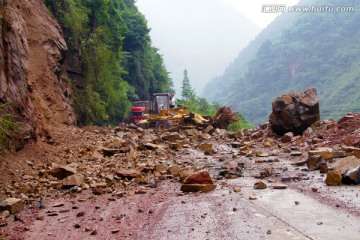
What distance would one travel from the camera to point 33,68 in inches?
456

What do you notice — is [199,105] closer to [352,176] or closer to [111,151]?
[111,151]

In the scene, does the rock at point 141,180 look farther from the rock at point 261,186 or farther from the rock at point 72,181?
the rock at point 261,186

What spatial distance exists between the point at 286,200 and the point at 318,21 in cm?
10175

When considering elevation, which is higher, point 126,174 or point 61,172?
point 61,172

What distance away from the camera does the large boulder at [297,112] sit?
1311 centimetres

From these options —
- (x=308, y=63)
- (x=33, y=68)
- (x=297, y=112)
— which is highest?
(x=308, y=63)

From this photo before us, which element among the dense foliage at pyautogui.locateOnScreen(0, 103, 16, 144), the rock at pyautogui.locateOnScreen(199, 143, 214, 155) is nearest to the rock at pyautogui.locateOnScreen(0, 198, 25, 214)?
the dense foliage at pyautogui.locateOnScreen(0, 103, 16, 144)

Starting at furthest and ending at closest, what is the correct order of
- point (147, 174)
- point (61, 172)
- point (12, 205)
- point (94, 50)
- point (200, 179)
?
point (94, 50) < point (147, 174) < point (61, 172) < point (200, 179) < point (12, 205)

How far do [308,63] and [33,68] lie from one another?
273 feet

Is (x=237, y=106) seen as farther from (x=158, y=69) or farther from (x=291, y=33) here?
(x=158, y=69)

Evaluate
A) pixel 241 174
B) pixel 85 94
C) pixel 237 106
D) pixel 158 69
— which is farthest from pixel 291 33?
pixel 241 174

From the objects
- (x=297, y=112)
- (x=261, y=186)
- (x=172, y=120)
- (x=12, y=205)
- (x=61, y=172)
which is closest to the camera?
(x=12, y=205)

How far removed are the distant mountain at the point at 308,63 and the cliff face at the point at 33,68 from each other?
58.6 meters

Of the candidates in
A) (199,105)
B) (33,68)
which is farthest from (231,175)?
(199,105)
